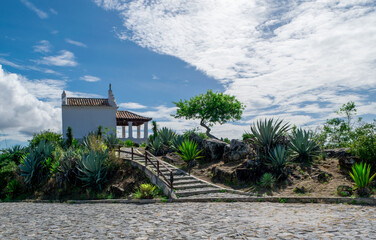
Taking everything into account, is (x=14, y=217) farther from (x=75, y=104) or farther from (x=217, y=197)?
(x=75, y=104)

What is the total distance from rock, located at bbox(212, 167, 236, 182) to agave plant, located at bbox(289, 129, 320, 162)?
3.48 meters

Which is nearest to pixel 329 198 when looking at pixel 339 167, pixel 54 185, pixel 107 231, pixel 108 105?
pixel 339 167

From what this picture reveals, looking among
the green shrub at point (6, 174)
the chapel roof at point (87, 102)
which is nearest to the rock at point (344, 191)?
the green shrub at point (6, 174)

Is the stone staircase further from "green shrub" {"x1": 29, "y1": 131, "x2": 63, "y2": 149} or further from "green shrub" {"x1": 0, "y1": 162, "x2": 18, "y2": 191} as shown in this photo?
"green shrub" {"x1": 29, "y1": 131, "x2": 63, "y2": 149}

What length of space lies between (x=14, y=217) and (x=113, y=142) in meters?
15.5

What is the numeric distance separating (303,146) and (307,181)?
251 cm

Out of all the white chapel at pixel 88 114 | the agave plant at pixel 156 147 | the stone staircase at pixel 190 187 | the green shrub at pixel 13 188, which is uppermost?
the white chapel at pixel 88 114

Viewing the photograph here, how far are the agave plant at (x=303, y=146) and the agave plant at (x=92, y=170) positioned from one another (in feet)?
32.0

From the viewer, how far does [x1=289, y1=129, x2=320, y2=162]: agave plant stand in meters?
14.7

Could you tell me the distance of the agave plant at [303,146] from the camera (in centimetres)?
1466

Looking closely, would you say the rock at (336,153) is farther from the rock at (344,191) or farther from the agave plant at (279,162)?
the rock at (344,191)

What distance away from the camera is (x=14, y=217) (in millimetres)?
9805

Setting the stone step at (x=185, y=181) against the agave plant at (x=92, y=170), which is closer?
the stone step at (x=185, y=181)

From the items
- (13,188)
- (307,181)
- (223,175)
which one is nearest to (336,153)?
(307,181)
